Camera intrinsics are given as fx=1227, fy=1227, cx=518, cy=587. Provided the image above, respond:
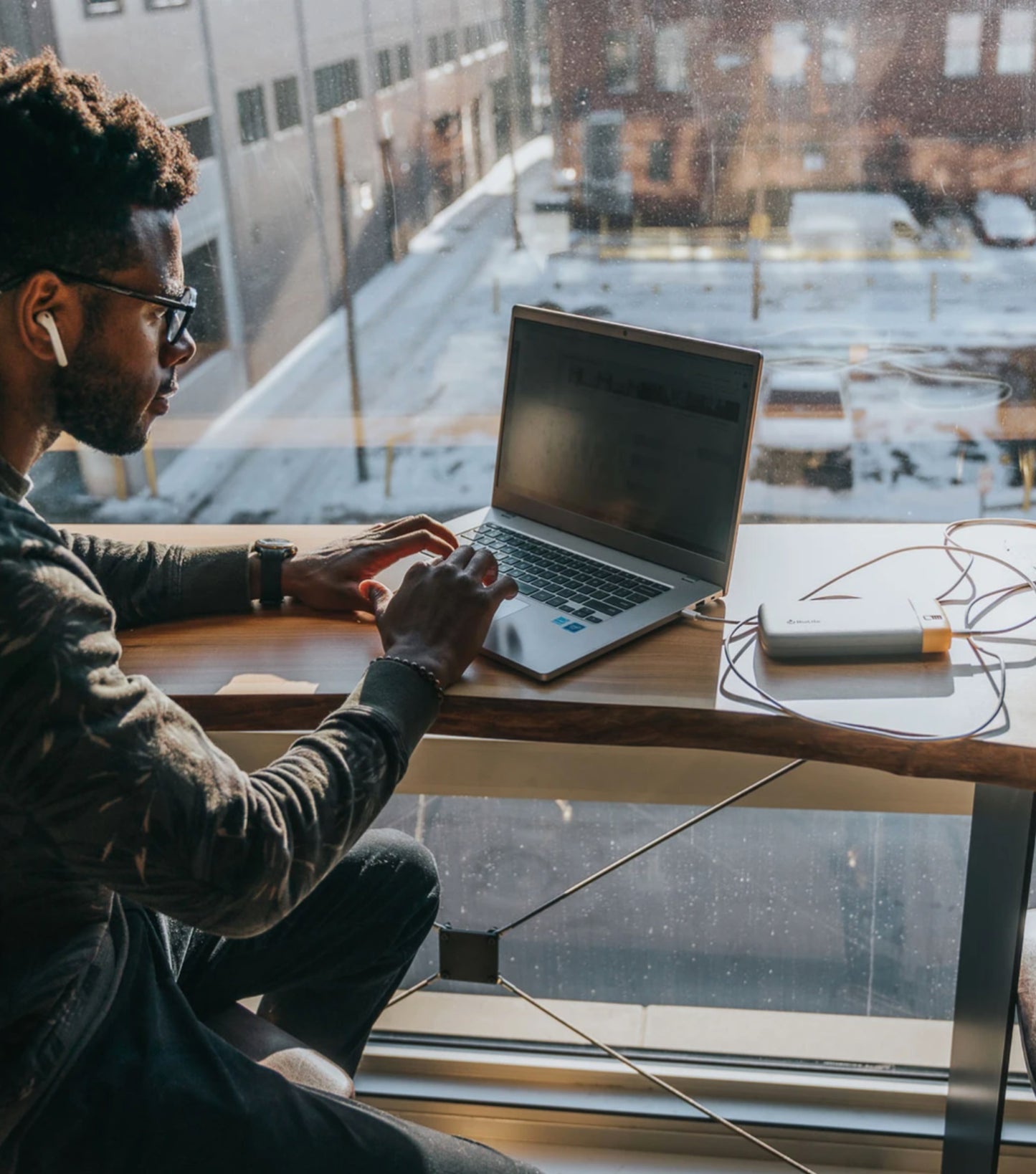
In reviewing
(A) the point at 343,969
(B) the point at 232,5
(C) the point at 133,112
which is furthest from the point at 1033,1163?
(B) the point at 232,5

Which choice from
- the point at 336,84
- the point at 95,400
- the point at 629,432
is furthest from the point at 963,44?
the point at 95,400

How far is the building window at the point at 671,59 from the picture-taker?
154 cm

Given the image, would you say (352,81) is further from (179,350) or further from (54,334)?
(54,334)

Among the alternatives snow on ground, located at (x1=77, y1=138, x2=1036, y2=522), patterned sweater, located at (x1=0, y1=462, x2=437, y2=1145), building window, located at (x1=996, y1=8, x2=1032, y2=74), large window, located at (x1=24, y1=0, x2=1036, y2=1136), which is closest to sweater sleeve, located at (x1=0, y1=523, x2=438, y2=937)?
patterned sweater, located at (x1=0, y1=462, x2=437, y2=1145)

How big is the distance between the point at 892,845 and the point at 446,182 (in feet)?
3.74

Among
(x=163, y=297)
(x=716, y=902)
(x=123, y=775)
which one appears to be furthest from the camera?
(x=716, y=902)

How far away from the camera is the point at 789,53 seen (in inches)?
60.2

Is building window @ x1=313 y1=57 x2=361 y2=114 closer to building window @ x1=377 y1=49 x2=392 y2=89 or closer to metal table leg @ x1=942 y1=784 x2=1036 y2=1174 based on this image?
building window @ x1=377 y1=49 x2=392 y2=89

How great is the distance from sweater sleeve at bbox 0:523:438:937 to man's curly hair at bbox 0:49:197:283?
0.87 feet

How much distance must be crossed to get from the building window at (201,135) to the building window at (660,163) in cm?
59

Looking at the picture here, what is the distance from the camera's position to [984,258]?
5.22 feet

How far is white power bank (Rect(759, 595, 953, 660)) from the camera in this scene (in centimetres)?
109

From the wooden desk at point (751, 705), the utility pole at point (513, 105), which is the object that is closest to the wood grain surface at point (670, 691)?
the wooden desk at point (751, 705)

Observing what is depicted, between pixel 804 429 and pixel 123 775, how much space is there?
1.18 metres
